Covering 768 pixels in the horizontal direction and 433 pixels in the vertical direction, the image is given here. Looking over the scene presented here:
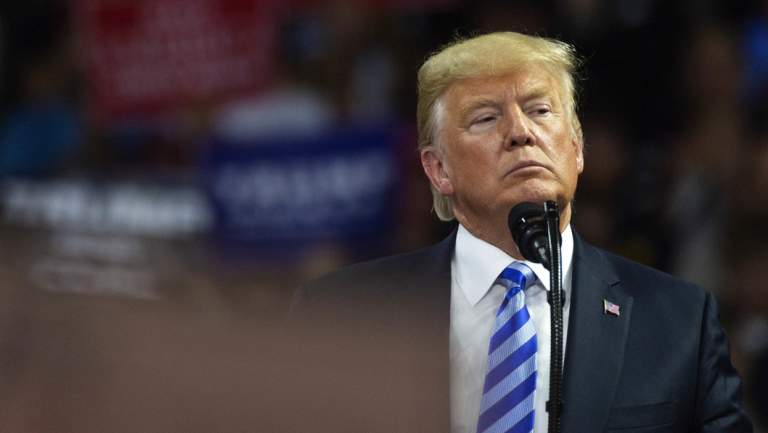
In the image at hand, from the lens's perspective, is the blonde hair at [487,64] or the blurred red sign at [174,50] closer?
the blonde hair at [487,64]

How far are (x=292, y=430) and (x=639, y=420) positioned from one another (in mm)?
1158

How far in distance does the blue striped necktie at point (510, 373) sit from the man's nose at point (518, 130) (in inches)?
8.0

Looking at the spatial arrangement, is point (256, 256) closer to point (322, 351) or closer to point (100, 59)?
point (100, 59)

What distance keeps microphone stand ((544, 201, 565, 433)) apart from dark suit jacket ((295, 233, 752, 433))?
162 mm

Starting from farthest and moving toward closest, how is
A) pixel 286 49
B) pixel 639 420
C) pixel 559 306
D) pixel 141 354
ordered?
pixel 286 49, pixel 639 420, pixel 559 306, pixel 141 354

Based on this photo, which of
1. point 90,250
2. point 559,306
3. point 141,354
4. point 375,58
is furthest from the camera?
point 375,58

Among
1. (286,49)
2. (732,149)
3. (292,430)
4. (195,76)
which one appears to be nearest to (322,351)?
(292,430)

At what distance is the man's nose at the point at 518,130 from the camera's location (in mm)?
1694

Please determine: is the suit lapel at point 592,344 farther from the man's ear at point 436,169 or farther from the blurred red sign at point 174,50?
the blurred red sign at point 174,50

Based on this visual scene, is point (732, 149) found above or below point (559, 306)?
below

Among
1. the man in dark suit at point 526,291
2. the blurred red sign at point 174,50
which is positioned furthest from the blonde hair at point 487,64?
the blurred red sign at point 174,50

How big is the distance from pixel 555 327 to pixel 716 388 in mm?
374

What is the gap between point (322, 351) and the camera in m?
0.43

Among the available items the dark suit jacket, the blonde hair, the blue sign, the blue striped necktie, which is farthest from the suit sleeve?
the blue sign
